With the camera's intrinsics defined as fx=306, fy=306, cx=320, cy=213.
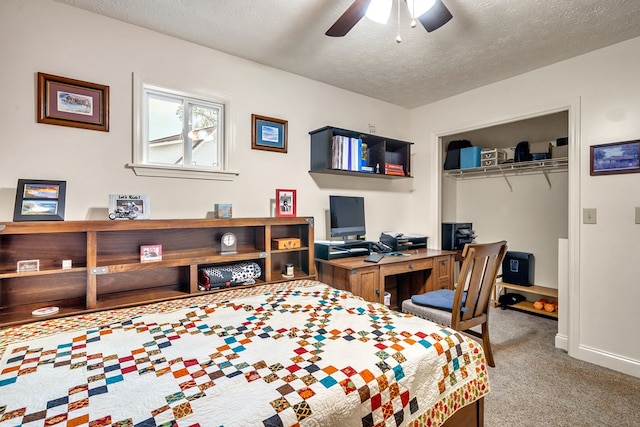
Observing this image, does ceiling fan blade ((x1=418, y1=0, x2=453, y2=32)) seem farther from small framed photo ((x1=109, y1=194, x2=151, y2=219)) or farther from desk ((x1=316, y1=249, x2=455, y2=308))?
small framed photo ((x1=109, y1=194, x2=151, y2=219))

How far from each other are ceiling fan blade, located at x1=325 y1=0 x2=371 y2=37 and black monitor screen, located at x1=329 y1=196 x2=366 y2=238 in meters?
1.43

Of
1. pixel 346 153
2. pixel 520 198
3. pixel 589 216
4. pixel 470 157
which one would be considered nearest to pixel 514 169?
pixel 520 198

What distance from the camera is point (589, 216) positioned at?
7.80ft

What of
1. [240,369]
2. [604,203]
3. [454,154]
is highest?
[454,154]

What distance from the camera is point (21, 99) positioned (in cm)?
171

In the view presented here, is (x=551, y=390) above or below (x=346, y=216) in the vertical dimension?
below

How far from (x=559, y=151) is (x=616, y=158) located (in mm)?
915

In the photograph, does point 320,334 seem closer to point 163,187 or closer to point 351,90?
point 163,187

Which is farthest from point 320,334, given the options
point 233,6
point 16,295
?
point 233,6

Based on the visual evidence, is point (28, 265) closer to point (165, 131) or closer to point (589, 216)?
point (165, 131)

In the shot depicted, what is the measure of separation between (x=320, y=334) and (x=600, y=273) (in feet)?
7.81

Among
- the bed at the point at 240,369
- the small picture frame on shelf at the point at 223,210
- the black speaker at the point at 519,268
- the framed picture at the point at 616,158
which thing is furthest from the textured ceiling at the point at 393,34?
the black speaker at the point at 519,268

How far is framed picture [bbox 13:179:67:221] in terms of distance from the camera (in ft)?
5.15

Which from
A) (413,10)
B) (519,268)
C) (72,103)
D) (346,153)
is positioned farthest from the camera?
(519,268)
